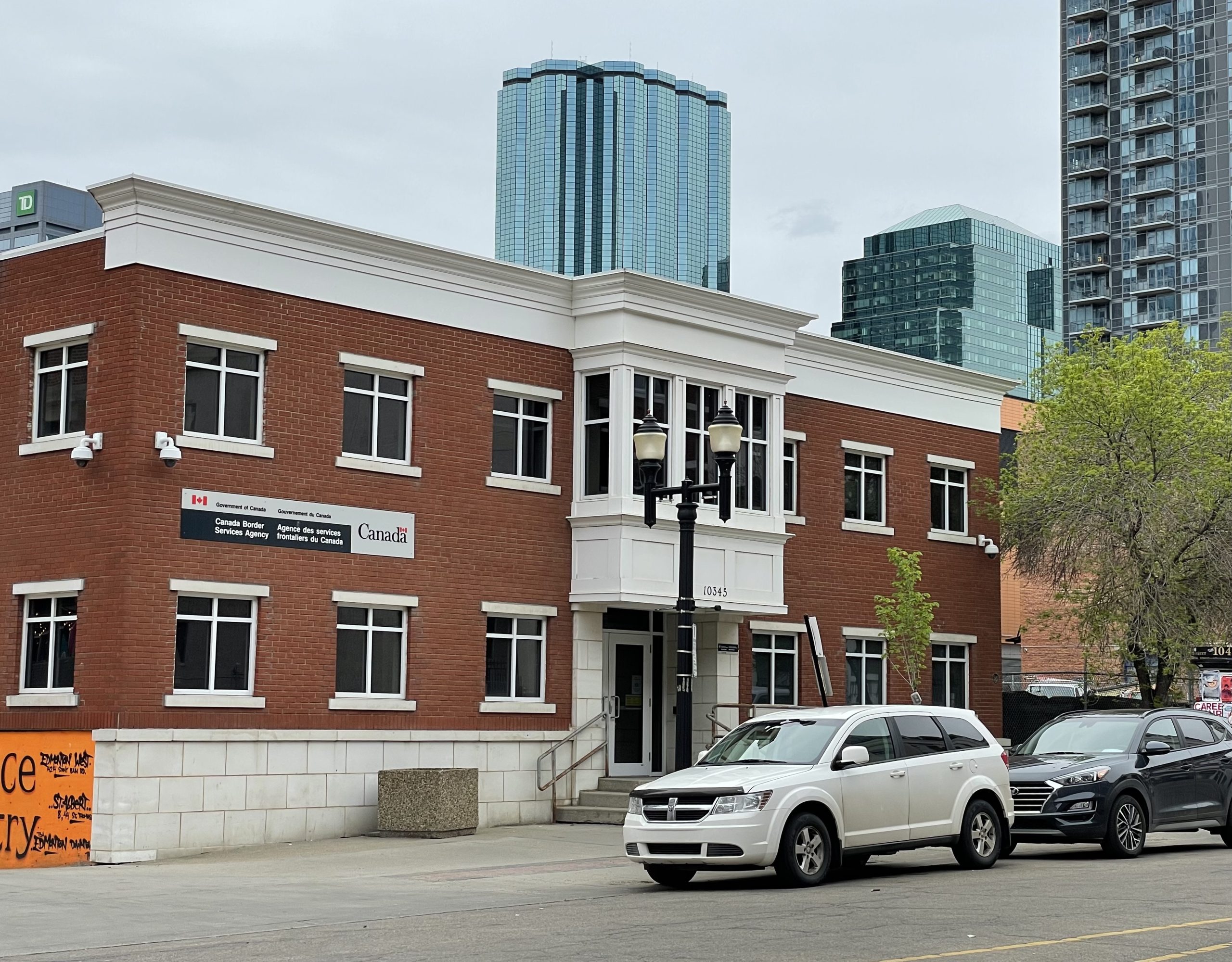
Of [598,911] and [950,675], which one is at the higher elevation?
[950,675]

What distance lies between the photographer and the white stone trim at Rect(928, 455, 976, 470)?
3291cm

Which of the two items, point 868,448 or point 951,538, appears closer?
point 868,448

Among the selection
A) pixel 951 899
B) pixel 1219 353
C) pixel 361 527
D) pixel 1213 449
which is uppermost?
pixel 1219 353

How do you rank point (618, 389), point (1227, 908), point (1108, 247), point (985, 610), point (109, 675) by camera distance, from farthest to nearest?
1. point (1108, 247)
2. point (985, 610)
3. point (618, 389)
4. point (109, 675)
5. point (1227, 908)

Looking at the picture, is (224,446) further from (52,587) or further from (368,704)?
(368,704)

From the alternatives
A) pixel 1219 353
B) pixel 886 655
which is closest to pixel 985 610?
pixel 886 655

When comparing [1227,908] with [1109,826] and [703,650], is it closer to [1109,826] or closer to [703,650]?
[1109,826]

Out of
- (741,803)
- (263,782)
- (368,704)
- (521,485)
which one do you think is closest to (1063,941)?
(741,803)

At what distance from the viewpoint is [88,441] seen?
70.7 feet

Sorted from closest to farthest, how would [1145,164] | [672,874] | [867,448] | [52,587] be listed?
[672,874] → [52,587] → [867,448] → [1145,164]

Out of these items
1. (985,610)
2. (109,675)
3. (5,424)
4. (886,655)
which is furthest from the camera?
(985,610)

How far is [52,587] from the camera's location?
2189 cm

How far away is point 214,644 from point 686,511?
7008 mm

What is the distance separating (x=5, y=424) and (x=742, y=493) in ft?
37.6
